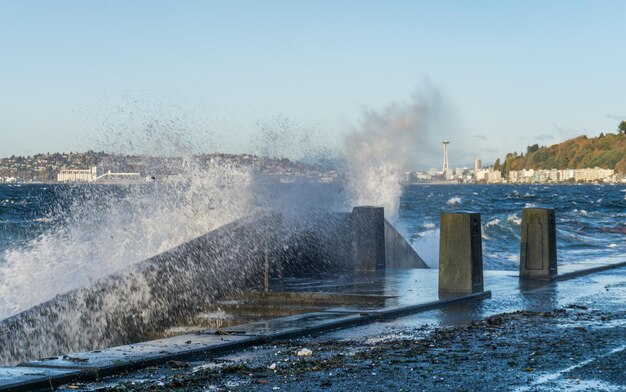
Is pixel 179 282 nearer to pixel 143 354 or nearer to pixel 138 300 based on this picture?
pixel 138 300

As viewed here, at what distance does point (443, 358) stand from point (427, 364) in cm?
39

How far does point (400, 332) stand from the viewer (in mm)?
11133

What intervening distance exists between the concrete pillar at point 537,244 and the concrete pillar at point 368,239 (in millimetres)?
2451

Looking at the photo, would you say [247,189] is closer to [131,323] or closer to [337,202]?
[337,202]

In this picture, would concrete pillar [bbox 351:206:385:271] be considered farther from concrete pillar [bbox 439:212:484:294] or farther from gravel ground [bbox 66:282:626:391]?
gravel ground [bbox 66:282:626:391]

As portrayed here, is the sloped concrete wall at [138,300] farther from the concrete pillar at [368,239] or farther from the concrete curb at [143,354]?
the concrete pillar at [368,239]

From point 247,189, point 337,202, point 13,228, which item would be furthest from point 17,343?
point 13,228

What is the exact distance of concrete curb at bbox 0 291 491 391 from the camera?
8062 millimetres

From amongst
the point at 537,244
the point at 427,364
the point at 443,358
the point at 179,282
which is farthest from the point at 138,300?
the point at 537,244

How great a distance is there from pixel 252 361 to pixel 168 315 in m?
4.57

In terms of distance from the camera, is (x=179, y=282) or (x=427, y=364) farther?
(x=179, y=282)

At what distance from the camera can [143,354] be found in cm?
916

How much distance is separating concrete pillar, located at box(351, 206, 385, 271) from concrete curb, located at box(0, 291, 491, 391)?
613 cm

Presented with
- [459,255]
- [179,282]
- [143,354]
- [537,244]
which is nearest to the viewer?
[143,354]
